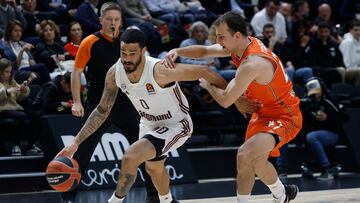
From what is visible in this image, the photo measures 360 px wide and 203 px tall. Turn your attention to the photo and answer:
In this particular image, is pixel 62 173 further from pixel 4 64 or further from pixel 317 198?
pixel 4 64

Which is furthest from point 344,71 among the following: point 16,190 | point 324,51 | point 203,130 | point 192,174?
point 16,190

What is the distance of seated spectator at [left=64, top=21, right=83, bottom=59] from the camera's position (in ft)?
37.7

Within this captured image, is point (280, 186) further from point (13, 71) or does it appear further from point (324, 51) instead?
point (324, 51)

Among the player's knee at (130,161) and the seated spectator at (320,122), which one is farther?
the seated spectator at (320,122)

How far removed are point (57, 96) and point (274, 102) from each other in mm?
4185

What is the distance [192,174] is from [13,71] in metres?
2.63

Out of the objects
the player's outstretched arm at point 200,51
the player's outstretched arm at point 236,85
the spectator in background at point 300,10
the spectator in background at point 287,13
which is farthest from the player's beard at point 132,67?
the spectator in background at point 300,10

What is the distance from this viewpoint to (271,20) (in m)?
14.4

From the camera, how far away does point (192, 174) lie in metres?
11.3

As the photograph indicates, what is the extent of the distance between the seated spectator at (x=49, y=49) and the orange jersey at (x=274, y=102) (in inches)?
187

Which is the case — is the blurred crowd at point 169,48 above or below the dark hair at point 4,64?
below

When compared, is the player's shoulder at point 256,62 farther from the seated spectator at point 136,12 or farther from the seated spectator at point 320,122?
the seated spectator at point 136,12

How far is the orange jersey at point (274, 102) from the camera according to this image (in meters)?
7.06

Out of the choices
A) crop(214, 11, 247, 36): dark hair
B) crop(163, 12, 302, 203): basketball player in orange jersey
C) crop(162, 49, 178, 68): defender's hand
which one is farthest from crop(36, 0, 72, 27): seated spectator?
crop(214, 11, 247, 36): dark hair
